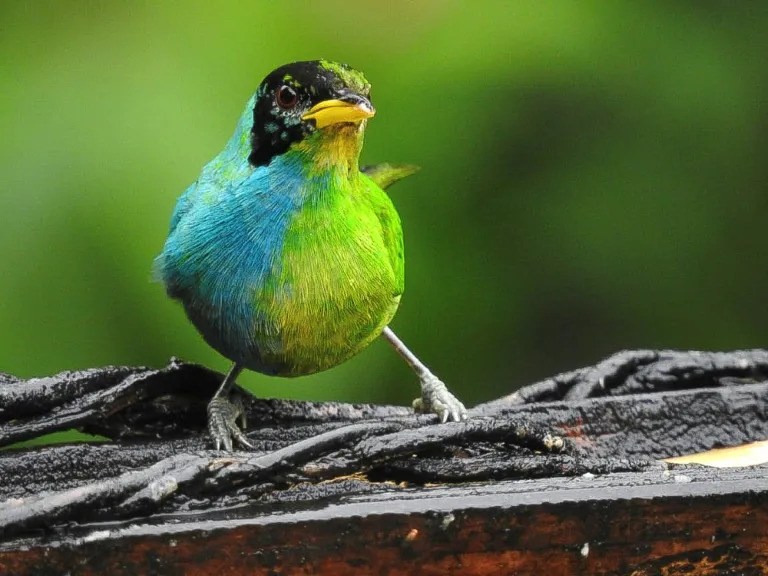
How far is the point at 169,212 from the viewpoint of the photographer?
9.36ft

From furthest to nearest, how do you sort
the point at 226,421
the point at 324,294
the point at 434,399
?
1. the point at 434,399
2. the point at 324,294
3. the point at 226,421

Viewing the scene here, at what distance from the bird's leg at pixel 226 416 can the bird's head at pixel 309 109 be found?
1.31 ft

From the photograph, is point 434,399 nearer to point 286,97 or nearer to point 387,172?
point 387,172

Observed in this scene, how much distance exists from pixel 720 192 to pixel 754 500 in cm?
205

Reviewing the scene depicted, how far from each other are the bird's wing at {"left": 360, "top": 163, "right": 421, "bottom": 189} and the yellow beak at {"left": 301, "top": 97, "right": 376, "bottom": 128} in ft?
2.20

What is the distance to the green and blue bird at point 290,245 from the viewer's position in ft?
6.84

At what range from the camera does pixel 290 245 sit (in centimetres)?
211

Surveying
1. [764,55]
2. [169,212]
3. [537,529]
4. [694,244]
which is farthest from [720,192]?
[537,529]

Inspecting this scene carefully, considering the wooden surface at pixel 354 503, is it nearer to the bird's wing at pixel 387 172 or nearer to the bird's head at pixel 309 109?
the bird's head at pixel 309 109

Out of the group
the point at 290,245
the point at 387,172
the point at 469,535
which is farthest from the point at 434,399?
the point at 469,535

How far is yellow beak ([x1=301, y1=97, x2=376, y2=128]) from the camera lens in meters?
2.02

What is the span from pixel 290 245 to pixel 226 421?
330 mm

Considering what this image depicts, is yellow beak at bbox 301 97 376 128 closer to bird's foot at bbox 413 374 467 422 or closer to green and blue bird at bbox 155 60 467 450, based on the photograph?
green and blue bird at bbox 155 60 467 450

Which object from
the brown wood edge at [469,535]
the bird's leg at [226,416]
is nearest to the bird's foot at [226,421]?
the bird's leg at [226,416]
